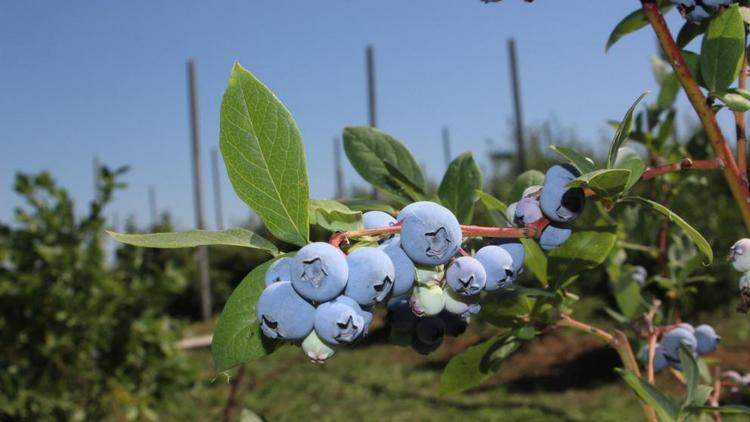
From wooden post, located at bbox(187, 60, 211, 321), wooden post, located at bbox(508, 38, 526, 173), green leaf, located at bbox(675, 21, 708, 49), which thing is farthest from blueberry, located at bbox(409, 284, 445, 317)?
wooden post, located at bbox(187, 60, 211, 321)

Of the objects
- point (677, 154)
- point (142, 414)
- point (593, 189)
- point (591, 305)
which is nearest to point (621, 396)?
point (591, 305)

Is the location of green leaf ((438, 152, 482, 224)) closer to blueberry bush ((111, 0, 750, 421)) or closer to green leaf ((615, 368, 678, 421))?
blueberry bush ((111, 0, 750, 421))

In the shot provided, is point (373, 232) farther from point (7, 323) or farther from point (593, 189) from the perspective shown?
point (7, 323)

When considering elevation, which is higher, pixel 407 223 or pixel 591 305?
pixel 407 223

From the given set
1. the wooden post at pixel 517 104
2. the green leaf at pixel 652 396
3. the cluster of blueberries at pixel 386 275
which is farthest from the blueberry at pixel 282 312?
the wooden post at pixel 517 104

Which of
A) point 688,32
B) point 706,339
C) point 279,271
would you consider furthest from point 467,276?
point 706,339

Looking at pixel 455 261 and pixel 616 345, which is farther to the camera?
pixel 616 345
